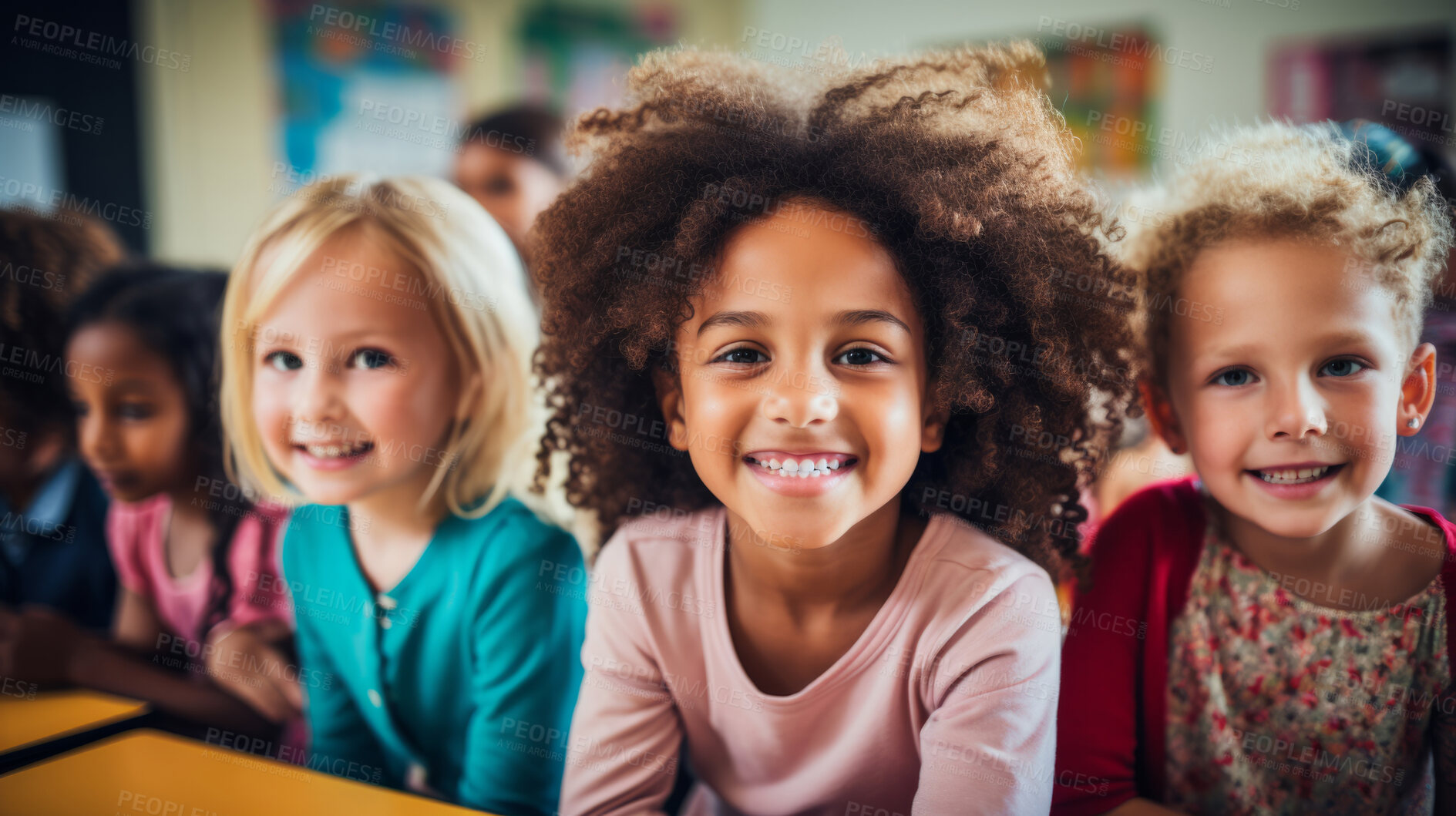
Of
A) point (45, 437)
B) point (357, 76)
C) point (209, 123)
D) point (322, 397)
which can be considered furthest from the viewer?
point (357, 76)

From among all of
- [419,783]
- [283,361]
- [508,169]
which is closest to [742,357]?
[283,361]

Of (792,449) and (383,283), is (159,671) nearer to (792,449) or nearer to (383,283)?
(383,283)

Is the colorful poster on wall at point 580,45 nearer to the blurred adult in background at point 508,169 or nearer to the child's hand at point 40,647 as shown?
the blurred adult in background at point 508,169

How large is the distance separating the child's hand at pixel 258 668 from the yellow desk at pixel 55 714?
0.18 meters

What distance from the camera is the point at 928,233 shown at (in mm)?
832

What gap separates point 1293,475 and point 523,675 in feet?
2.70

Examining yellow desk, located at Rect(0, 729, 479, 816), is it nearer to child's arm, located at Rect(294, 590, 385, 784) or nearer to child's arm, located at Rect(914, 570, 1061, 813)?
child's arm, located at Rect(294, 590, 385, 784)

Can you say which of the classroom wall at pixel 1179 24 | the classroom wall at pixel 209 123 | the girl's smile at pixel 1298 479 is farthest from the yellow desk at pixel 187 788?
the classroom wall at pixel 1179 24

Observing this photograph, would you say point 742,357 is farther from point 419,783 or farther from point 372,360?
point 419,783

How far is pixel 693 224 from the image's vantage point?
85cm

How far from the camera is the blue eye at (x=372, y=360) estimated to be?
3.34ft

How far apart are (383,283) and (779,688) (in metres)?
0.63

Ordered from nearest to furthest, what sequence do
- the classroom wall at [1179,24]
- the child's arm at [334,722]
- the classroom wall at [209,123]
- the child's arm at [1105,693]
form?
the child's arm at [1105,693]
the child's arm at [334,722]
the classroom wall at [209,123]
the classroom wall at [1179,24]

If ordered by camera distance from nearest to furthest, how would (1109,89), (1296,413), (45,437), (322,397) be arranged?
(1296,413)
(322,397)
(45,437)
(1109,89)
